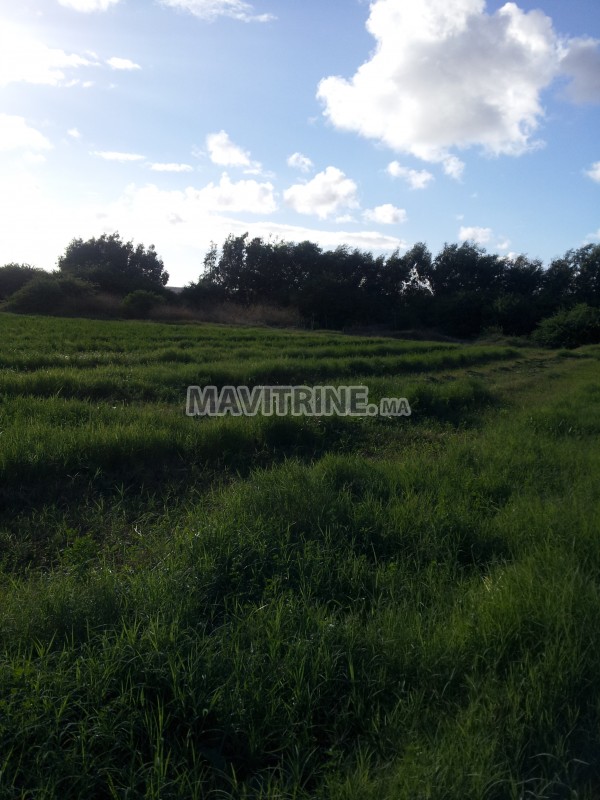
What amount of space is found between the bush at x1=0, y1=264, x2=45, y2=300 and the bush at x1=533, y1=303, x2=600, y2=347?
28.8m

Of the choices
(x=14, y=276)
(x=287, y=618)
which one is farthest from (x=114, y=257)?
(x=287, y=618)

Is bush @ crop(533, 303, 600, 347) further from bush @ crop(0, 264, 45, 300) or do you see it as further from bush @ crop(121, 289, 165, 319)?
bush @ crop(0, 264, 45, 300)

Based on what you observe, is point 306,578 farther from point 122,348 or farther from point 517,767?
point 122,348

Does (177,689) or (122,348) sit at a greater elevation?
(122,348)

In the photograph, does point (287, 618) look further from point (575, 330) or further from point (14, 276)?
point (14, 276)

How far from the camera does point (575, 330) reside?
31.4 metres

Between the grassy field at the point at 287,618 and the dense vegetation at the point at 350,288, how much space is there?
1077 inches

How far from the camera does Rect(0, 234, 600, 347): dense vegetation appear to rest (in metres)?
32.4

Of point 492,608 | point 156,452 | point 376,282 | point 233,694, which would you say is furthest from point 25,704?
point 376,282

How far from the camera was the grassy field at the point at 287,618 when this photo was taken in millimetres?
1976

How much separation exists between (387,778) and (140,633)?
118cm

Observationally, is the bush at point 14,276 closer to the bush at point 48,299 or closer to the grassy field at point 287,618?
the bush at point 48,299

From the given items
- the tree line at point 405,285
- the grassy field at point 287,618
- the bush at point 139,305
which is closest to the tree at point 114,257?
the tree line at point 405,285

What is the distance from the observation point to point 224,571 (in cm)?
314
